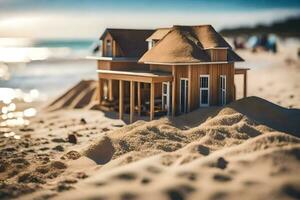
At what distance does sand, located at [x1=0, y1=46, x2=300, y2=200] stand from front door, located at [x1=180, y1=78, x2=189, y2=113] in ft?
4.31

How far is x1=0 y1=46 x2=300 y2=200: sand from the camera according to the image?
1260cm

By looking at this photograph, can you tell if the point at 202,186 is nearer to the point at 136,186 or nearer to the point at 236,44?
the point at 136,186

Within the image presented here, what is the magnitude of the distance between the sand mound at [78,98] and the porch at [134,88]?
7.15ft

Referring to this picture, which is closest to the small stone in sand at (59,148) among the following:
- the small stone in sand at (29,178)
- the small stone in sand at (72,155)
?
the small stone in sand at (72,155)

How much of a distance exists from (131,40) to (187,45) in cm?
613

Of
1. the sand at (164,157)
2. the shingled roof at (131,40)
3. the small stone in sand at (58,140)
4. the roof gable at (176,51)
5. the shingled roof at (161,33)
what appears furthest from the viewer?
the shingled roof at (131,40)

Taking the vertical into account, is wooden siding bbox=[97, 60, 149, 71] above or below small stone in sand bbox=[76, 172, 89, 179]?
above

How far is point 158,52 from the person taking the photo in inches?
911

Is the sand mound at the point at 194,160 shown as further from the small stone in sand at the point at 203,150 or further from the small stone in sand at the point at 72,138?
the small stone in sand at the point at 72,138

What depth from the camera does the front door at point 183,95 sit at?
2238 centimetres

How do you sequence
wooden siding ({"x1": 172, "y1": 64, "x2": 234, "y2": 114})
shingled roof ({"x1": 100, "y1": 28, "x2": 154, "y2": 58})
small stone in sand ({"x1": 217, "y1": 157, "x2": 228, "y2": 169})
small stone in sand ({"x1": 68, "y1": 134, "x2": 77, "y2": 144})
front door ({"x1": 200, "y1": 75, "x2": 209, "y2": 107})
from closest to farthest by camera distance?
small stone in sand ({"x1": 217, "y1": 157, "x2": 228, "y2": 169}) → small stone in sand ({"x1": 68, "y1": 134, "x2": 77, "y2": 144}) → wooden siding ({"x1": 172, "y1": 64, "x2": 234, "y2": 114}) → front door ({"x1": 200, "y1": 75, "x2": 209, "y2": 107}) → shingled roof ({"x1": 100, "y1": 28, "x2": 154, "y2": 58})

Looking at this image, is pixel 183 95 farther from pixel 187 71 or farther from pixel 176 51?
pixel 176 51

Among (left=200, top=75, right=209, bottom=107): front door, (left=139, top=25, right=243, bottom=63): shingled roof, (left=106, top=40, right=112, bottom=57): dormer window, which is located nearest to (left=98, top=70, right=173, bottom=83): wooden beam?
(left=139, top=25, right=243, bottom=63): shingled roof

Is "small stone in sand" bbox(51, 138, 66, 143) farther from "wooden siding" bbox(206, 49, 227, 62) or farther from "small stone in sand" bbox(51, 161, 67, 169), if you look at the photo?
"wooden siding" bbox(206, 49, 227, 62)
